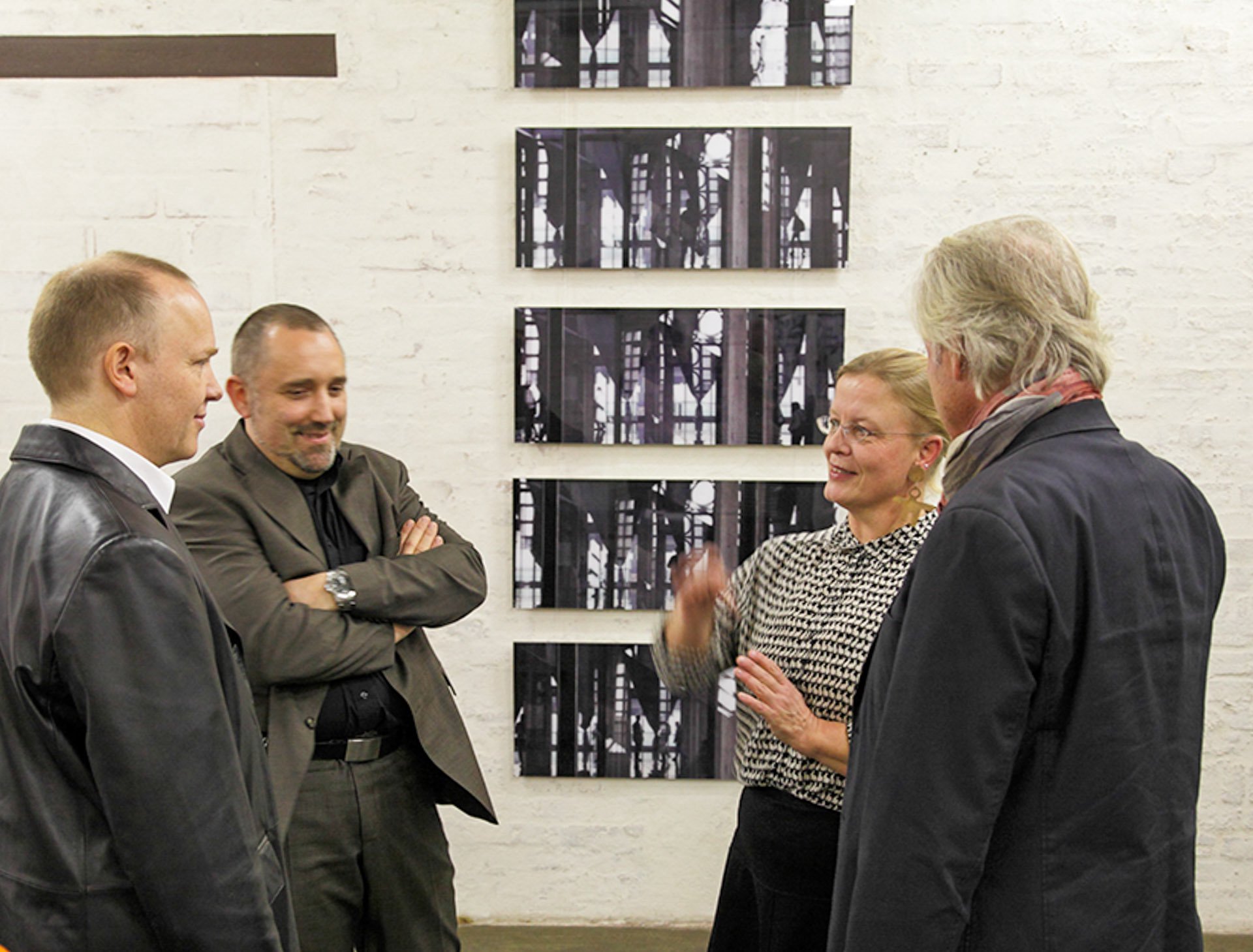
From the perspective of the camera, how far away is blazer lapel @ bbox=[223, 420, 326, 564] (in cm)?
229

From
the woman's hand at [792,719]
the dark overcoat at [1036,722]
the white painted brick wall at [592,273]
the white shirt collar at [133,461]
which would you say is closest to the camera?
the dark overcoat at [1036,722]

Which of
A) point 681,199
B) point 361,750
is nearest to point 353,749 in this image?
point 361,750

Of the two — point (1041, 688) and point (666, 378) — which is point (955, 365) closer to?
point (1041, 688)

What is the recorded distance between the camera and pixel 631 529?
10.8ft

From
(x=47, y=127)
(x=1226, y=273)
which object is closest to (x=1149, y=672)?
(x=1226, y=273)

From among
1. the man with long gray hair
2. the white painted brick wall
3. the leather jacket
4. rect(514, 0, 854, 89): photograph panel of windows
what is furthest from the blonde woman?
rect(514, 0, 854, 89): photograph panel of windows

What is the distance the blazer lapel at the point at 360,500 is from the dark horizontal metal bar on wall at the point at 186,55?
54.1 inches

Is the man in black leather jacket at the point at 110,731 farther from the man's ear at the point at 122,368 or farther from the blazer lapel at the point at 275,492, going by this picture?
the blazer lapel at the point at 275,492

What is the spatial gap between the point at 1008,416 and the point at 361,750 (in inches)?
56.6

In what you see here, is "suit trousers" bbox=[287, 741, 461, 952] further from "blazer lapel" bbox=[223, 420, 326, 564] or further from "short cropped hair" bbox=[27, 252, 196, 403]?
"short cropped hair" bbox=[27, 252, 196, 403]

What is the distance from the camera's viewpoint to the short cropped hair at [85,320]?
159 cm

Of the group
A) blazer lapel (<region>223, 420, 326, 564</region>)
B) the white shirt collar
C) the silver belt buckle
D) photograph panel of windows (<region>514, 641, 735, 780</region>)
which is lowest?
photograph panel of windows (<region>514, 641, 735, 780</region>)

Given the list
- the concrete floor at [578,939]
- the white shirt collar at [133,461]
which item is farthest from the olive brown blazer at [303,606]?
the concrete floor at [578,939]

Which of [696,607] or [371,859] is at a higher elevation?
[696,607]
